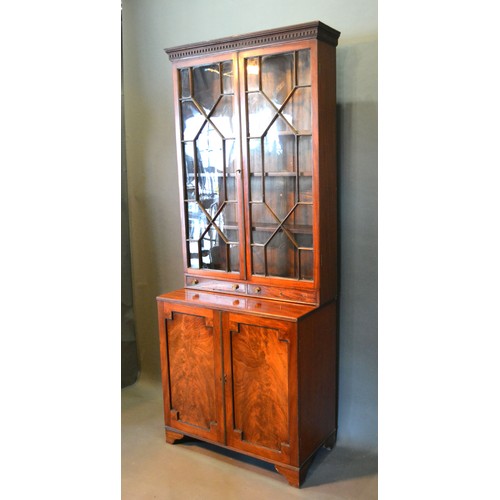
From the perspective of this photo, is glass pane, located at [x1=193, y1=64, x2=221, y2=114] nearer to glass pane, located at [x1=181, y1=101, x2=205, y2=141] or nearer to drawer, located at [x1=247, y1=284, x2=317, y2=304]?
glass pane, located at [x1=181, y1=101, x2=205, y2=141]

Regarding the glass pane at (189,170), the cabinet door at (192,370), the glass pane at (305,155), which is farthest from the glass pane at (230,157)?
the cabinet door at (192,370)

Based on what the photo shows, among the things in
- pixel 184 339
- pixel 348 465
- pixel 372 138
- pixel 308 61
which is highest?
pixel 308 61

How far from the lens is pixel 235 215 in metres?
2.53

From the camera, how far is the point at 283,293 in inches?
94.2

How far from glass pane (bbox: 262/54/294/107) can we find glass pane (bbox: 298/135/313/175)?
0.19 meters

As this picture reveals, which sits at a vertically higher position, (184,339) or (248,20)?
(248,20)

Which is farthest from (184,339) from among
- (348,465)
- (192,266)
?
(348,465)

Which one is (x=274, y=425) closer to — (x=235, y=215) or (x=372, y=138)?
(x=235, y=215)

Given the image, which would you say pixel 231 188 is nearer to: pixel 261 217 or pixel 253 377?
pixel 261 217

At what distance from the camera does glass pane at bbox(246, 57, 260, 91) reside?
230 centimetres

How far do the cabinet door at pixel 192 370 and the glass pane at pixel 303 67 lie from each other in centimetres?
109
